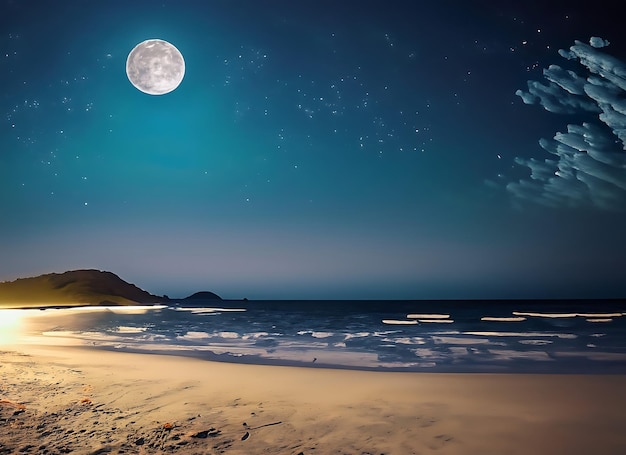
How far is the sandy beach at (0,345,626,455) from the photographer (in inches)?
241

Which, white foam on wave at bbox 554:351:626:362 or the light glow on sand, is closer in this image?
white foam on wave at bbox 554:351:626:362

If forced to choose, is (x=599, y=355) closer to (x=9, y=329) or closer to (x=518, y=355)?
(x=518, y=355)

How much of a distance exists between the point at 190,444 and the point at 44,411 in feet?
10.6

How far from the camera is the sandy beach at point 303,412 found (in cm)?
611

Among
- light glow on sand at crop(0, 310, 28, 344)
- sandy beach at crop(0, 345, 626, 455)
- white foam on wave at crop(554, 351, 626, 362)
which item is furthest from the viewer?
light glow on sand at crop(0, 310, 28, 344)

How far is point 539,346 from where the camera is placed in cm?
2225

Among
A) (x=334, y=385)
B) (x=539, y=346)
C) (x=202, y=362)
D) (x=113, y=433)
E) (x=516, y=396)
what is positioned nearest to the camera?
(x=113, y=433)

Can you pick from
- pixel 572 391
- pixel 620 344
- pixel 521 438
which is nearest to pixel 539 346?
pixel 620 344

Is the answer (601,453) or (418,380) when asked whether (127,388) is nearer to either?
(418,380)

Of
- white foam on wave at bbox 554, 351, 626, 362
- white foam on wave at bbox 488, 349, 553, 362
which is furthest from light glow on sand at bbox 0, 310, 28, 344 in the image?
white foam on wave at bbox 554, 351, 626, 362

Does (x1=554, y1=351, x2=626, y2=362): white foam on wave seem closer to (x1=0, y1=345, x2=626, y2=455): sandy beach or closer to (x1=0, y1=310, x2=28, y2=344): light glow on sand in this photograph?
(x1=0, y1=345, x2=626, y2=455): sandy beach

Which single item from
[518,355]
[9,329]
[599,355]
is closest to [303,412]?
[518,355]

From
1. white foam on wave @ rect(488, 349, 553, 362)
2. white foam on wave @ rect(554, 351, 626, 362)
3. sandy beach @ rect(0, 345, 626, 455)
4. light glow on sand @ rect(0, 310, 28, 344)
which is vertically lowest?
white foam on wave @ rect(554, 351, 626, 362)

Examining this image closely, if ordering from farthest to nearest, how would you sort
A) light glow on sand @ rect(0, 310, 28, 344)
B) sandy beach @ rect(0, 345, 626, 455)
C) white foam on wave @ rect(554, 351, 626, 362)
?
light glow on sand @ rect(0, 310, 28, 344) < white foam on wave @ rect(554, 351, 626, 362) < sandy beach @ rect(0, 345, 626, 455)
